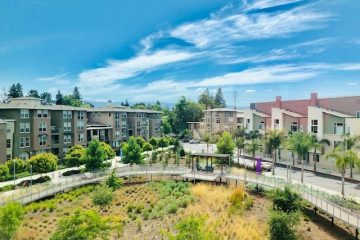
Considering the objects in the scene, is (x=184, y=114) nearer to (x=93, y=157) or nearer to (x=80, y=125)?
(x=80, y=125)

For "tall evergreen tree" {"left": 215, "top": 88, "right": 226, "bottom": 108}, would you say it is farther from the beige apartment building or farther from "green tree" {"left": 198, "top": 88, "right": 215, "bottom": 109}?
the beige apartment building

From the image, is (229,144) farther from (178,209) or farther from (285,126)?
(178,209)

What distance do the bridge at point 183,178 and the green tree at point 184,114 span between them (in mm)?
66619

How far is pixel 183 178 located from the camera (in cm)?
3978

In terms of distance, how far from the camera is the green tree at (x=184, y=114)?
107 meters

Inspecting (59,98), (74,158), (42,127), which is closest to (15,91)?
(59,98)

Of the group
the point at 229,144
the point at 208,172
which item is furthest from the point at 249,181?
the point at 229,144

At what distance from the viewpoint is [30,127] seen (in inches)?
1861

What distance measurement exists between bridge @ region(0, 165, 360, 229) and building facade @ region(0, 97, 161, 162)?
1250 centimetres

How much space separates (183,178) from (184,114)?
68.4 m

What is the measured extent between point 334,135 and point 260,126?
61.9ft

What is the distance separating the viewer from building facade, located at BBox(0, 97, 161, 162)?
148ft

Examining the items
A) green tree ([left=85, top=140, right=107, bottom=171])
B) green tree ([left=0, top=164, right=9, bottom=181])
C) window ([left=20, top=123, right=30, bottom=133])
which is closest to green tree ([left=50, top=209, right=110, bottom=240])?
green tree ([left=0, top=164, right=9, bottom=181])

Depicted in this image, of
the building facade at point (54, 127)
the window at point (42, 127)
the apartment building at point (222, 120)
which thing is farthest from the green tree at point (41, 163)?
the apartment building at point (222, 120)
